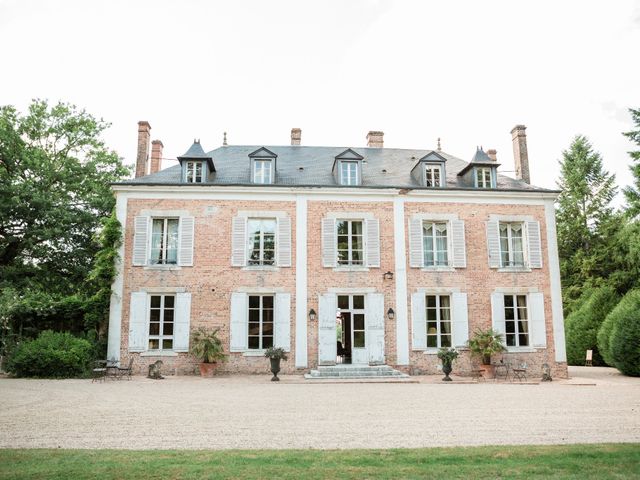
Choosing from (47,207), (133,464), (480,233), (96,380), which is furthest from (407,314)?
(47,207)

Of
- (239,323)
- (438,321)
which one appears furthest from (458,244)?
(239,323)

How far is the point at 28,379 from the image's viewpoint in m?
14.0

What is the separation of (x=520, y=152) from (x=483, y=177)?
2.81 metres

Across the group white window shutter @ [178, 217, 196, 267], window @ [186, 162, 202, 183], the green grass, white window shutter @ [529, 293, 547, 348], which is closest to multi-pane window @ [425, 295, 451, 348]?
white window shutter @ [529, 293, 547, 348]

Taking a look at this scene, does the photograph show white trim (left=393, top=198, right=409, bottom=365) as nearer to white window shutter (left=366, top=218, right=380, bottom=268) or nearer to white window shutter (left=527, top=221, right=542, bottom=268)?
white window shutter (left=366, top=218, right=380, bottom=268)

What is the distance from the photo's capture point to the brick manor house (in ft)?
53.6

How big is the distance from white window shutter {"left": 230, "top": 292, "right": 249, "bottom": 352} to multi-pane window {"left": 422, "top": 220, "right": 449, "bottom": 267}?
6061 millimetres

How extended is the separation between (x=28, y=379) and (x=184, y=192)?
22.7 feet

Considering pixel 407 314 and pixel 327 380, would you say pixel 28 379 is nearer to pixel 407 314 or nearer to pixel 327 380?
pixel 327 380

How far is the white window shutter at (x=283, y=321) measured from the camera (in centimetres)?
1628

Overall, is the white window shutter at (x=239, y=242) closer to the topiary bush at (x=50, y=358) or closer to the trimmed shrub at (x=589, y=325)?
the topiary bush at (x=50, y=358)

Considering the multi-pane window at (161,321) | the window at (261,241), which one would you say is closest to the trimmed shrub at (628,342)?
the window at (261,241)

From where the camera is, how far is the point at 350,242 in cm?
1717

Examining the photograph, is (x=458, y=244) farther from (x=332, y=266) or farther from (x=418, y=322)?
(x=332, y=266)
